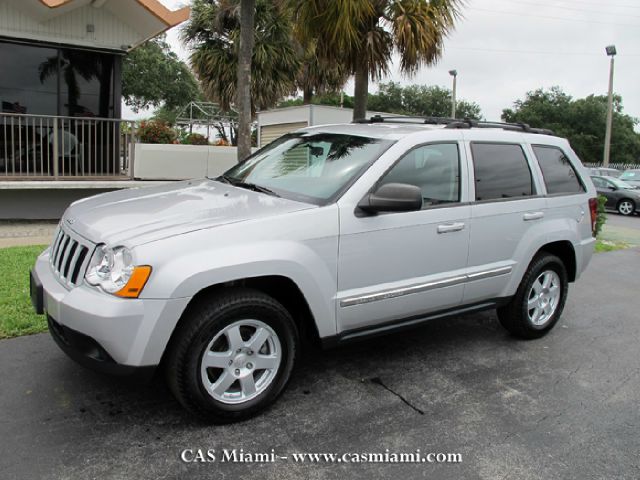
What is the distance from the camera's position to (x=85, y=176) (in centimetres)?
1045

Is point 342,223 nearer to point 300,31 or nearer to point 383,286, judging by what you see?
point 383,286

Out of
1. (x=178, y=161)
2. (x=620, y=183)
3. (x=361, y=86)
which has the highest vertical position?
(x=361, y=86)

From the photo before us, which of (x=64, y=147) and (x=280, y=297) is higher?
(x=64, y=147)

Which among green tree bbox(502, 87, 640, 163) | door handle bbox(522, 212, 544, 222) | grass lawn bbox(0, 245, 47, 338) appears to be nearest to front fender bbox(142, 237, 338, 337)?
door handle bbox(522, 212, 544, 222)

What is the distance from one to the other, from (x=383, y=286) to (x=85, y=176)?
327 inches

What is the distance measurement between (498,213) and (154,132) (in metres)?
8.85

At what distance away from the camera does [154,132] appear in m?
11.6

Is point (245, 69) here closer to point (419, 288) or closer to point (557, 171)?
point (557, 171)

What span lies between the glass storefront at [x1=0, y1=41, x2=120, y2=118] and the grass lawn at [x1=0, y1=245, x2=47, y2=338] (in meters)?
4.29

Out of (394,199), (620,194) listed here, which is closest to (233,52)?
(620,194)

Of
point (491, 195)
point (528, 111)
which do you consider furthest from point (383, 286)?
point (528, 111)

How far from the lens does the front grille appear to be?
318cm

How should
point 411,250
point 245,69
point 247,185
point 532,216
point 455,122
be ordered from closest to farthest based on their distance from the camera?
point 411,250 < point 247,185 < point 455,122 < point 532,216 < point 245,69

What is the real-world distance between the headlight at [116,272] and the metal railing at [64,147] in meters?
7.50
